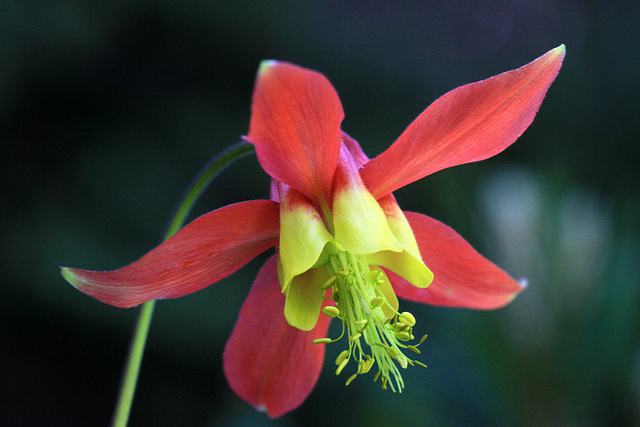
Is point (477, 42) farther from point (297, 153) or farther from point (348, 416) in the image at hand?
point (297, 153)

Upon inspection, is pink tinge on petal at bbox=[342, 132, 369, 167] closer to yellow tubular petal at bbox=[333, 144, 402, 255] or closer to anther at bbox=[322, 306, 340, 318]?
yellow tubular petal at bbox=[333, 144, 402, 255]

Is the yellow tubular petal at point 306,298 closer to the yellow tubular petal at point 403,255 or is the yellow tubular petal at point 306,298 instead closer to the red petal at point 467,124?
the yellow tubular petal at point 403,255

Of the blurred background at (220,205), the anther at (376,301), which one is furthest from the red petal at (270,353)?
the blurred background at (220,205)

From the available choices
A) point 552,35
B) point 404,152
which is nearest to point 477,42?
point 552,35

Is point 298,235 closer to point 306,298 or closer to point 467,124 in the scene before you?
point 306,298

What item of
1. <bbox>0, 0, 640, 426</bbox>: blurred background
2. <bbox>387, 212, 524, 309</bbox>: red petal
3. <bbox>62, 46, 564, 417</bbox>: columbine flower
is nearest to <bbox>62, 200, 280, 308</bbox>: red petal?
<bbox>62, 46, 564, 417</bbox>: columbine flower
